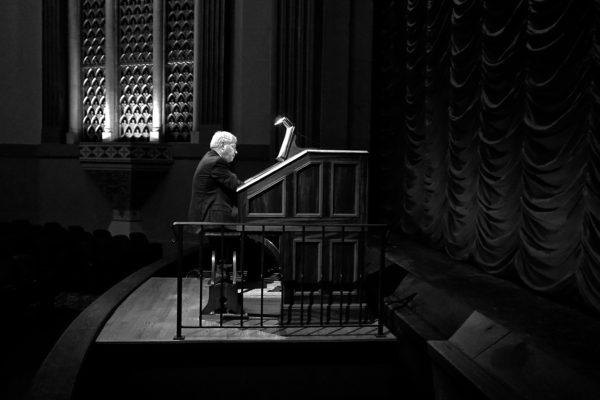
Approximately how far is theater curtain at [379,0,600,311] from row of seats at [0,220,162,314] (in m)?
3.50

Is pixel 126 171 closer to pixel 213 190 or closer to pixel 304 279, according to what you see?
pixel 213 190

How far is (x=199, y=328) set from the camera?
409 centimetres

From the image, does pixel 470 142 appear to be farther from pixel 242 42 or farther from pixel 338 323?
pixel 242 42

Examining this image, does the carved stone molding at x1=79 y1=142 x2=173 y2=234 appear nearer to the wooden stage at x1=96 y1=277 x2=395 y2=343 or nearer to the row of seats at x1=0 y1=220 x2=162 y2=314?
the row of seats at x1=0 y1=220 x2=162 y2=314

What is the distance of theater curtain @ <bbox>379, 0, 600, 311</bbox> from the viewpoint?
3.68m

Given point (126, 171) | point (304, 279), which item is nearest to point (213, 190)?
point (304, 279)

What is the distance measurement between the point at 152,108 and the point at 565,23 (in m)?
7.76

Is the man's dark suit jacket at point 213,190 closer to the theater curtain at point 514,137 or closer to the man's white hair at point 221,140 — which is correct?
the man's white hair at point 221,140

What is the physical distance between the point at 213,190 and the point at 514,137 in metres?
2.36

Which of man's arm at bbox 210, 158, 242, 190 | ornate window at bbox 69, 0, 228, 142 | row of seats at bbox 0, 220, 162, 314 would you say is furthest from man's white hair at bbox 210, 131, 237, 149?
ornate window at bbox 69, 0, 228, 142

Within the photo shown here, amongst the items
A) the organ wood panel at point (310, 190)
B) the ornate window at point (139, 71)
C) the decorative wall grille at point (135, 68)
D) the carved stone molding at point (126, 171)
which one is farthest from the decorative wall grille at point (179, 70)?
the organ wood panel at point (310, 190)

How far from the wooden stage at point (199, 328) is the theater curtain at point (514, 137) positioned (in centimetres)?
126

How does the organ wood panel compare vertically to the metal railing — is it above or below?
above

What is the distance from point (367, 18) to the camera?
785cm
